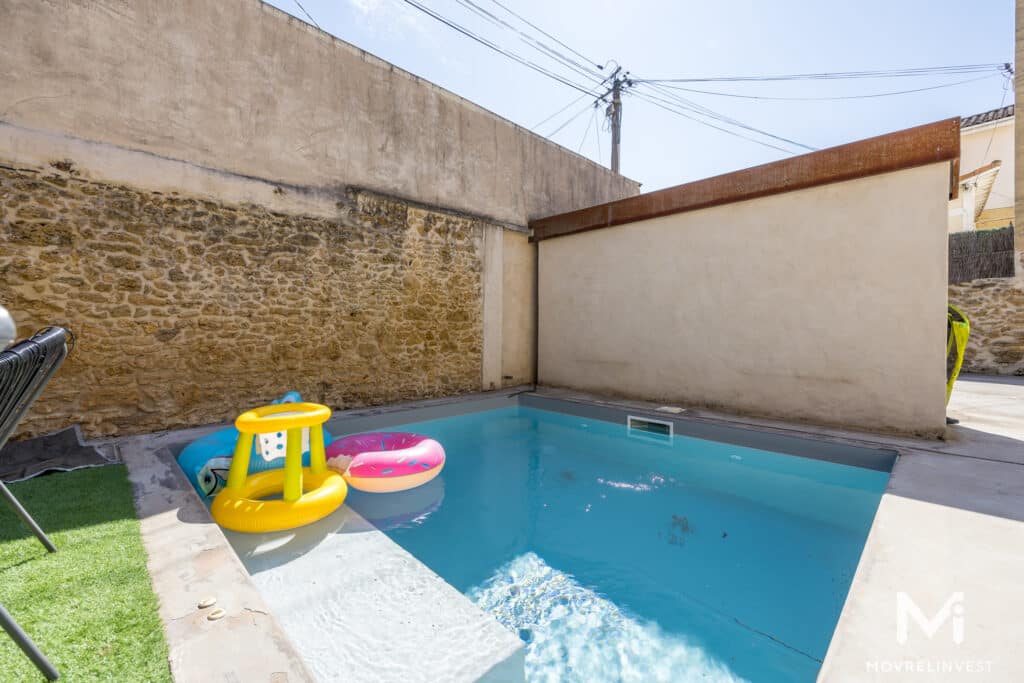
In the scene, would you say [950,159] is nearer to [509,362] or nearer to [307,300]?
[509,362]

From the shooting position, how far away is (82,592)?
4.91 feet

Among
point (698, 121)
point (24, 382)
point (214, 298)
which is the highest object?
point (698, 121)

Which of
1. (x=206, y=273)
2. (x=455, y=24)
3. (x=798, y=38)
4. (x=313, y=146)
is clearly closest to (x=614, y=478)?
(x=206, y=273)

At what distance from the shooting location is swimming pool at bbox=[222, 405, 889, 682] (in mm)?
1890

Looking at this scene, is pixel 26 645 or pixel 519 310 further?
pixel 519 310

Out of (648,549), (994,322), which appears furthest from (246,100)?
(994,322)

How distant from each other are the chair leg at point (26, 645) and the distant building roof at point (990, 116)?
22897mm

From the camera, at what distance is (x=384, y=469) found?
316 cm

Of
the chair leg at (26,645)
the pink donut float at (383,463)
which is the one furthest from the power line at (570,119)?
the chair leg at (26,645)

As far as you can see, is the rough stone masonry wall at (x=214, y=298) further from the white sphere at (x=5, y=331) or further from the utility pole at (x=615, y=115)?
the utility pole at (x=615, y=115)

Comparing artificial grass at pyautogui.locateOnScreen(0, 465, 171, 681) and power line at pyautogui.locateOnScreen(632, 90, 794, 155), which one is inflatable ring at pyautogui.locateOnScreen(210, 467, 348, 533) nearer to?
artificial grass at pyautogui.locateOnScreen(0, 465, 171, 681)

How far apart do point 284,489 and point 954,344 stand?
613 cm

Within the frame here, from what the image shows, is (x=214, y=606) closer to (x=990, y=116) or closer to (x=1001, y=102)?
(x=990, y=116)

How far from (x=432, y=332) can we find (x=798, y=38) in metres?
9.88
